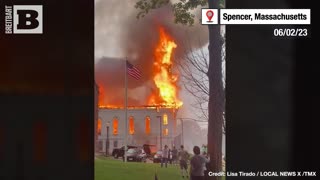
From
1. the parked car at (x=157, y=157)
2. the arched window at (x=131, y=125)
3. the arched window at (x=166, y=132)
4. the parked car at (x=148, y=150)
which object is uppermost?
the arched window at (x=131, y=125)

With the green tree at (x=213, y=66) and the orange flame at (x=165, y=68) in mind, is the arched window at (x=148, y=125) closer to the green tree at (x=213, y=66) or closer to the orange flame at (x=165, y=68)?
the orange flame at (x=165, y=68)

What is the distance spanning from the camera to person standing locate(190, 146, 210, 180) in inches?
155

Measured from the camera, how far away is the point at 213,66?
4.03 meters

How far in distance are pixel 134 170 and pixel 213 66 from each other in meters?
1.07

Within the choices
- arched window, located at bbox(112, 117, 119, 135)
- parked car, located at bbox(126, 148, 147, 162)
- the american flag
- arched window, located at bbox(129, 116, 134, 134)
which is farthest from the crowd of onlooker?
the american flag

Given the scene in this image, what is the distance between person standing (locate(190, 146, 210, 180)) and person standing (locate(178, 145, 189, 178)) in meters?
0.04

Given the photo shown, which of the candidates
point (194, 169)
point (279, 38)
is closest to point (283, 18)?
point (279, 38)

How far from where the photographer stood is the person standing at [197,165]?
3943 mm

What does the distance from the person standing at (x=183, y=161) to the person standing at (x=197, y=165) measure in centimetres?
4

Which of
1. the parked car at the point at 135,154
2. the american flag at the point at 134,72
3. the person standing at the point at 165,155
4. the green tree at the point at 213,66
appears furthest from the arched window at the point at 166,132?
the american flag at the point at 134,72

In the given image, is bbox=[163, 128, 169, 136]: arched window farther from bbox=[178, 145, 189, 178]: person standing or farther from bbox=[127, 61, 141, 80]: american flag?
bbox=[127, 61, 141, 80]: american flag

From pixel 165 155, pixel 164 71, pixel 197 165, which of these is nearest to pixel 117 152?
pixel 165 155
